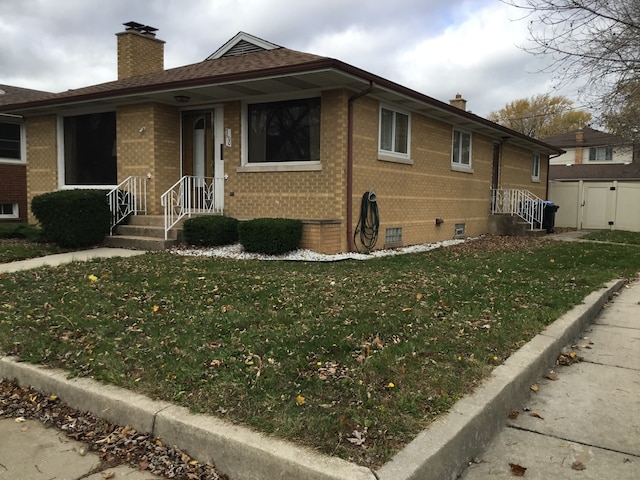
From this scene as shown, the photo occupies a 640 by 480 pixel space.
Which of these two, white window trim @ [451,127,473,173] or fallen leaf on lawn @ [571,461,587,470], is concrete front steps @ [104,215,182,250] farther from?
fallen leaf on lawn @ [571,461,587,470]

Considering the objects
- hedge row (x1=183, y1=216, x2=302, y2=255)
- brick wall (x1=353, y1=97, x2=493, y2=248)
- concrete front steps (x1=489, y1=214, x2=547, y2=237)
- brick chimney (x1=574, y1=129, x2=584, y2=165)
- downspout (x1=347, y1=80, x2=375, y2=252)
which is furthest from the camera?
brick chimney (x1=574, y1=129, x2=584, y2=165)

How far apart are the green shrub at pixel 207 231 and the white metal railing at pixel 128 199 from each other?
7.05ft

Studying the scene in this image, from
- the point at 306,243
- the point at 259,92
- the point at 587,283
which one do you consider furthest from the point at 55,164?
the point at 587,283

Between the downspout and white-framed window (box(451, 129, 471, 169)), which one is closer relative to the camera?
the downspout

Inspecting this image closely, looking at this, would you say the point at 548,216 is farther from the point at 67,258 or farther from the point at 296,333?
the point at 296,333

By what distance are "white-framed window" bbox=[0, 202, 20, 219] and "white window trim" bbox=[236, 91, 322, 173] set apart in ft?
A: 34.0

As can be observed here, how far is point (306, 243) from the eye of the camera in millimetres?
10461

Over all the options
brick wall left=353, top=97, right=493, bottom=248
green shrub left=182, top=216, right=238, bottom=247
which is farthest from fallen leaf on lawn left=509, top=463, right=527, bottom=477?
green shrub left=182, top=216, right=238, bottom=247

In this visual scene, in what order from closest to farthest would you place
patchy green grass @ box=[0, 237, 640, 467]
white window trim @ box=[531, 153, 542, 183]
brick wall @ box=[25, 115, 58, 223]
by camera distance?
patchy green grass @ box=[0, 237, 640, 467] < brick wall @ box=[25, 115, 58, 223] < white window trim @ box=[531, 153, 542, 183]

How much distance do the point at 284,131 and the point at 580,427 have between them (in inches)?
350

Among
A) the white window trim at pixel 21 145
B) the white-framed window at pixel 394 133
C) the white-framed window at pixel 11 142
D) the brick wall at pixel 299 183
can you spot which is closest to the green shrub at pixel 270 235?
the brick wall at pixel 299 183

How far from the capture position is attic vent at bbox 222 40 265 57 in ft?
46.5

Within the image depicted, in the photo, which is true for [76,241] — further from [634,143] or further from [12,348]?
[634,143]

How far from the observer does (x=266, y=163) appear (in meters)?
11.6
